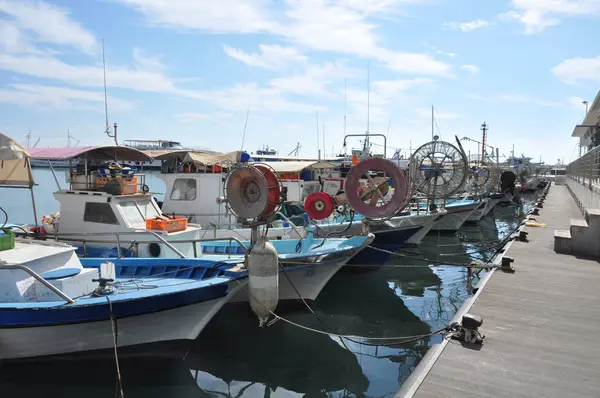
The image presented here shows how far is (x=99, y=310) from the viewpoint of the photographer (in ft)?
23.8

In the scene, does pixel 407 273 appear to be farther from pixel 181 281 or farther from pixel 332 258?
pixel 181 281

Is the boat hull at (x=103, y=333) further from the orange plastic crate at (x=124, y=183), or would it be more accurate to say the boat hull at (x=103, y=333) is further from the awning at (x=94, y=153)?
the awning at (x=94, y=153)

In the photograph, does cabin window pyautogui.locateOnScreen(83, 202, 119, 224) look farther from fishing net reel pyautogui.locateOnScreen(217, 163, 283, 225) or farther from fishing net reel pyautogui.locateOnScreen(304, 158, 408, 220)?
fishing net reel pyautogui.locateOnScreen(304, 158, 408, 220)

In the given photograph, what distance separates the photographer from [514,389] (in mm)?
4453

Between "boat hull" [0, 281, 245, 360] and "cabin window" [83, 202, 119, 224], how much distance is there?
3.49 metres

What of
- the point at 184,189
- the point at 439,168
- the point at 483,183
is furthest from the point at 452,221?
the point at 184,189

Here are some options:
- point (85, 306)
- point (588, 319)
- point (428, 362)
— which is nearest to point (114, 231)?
point (85, 306)

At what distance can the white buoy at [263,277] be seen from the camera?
25.1 ft

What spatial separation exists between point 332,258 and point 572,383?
6446 millimetres

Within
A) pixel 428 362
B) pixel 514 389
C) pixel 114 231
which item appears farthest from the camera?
pixel 114 231

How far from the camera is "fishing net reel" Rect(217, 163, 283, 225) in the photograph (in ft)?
26.5

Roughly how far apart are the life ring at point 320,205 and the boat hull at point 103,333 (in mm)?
4398

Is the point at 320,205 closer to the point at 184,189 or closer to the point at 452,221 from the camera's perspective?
the point at 184,189

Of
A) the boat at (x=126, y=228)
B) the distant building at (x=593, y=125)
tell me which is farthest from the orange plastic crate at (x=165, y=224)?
the distant building at (x=593, y=125)
